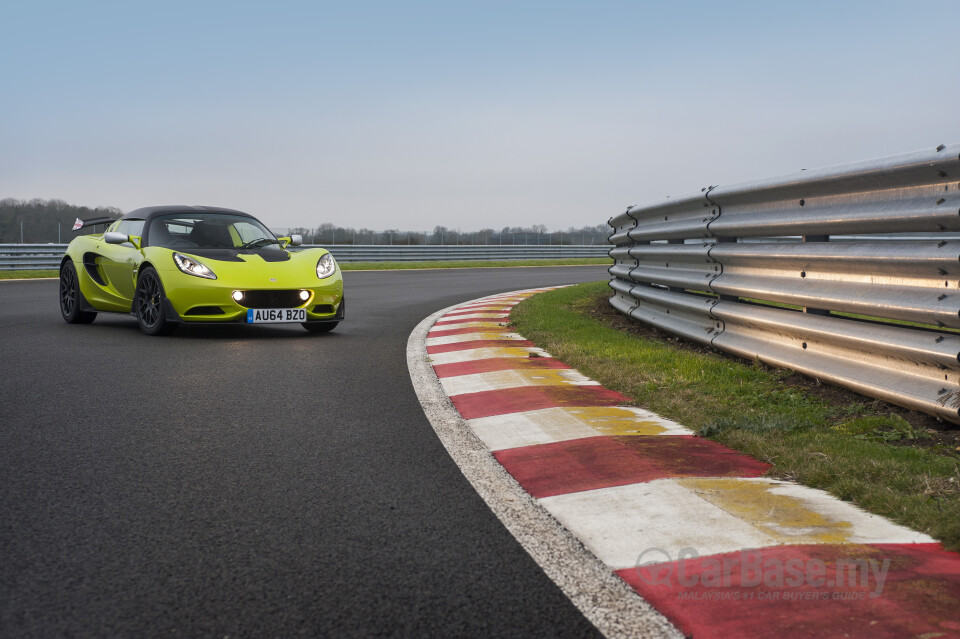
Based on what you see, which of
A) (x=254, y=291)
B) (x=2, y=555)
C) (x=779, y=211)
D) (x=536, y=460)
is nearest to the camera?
(x=2, y=555)

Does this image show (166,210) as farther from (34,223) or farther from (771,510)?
(34,223)

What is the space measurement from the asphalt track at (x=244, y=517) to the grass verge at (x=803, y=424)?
137 cm

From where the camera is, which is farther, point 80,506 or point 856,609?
point 80,506

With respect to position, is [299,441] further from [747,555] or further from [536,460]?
[747,555]

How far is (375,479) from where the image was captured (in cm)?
354

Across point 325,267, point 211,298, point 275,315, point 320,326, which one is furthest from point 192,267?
point 320,326

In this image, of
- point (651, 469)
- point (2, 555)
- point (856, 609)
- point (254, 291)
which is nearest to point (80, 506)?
point (2, 555)

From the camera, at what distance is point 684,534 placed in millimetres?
2879

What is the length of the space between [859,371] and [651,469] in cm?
158

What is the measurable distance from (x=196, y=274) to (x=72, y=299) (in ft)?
7.39

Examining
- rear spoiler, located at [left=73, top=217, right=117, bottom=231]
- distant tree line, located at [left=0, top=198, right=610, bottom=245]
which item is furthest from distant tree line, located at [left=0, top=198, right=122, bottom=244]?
rear spoiler, located at [left=73, top=217, right=117, bottom=231]

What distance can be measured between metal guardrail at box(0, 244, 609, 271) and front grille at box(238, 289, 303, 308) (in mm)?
17655

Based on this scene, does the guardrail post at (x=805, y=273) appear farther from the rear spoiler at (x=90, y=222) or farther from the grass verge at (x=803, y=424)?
the rear spoiler at (x=90, y=222)

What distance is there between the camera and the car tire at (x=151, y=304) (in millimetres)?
8383
